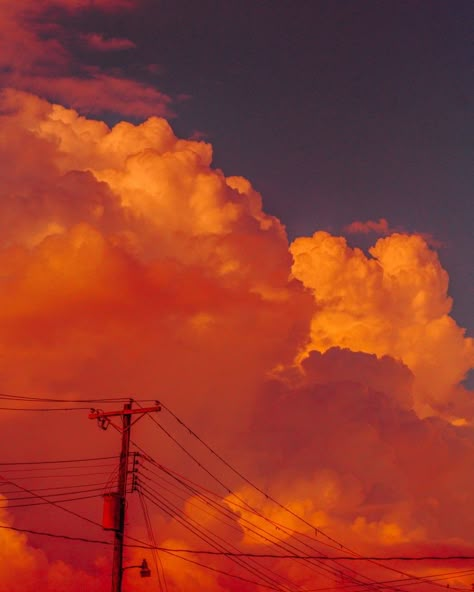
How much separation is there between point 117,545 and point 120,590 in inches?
86.9

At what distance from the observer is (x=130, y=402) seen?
58812 millimetres

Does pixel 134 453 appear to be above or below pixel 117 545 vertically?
above

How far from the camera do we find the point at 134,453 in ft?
194

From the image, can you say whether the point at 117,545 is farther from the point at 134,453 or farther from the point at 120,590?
the point at 134,453

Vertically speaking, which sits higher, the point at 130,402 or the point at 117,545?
the point at 130,402

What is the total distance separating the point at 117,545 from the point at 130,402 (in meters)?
7.86

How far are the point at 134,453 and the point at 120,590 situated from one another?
7.81m

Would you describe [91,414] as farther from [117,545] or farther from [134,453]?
[117,545]

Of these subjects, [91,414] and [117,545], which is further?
[91,414]

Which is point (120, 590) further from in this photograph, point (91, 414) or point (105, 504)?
point (91, 414)

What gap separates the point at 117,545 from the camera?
5488 centimetres

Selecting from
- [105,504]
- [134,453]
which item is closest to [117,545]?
[105,504]

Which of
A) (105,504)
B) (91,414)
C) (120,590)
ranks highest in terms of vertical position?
(91,414)

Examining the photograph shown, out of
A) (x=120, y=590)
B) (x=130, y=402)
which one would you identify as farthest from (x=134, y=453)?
(x=120, y=590)
